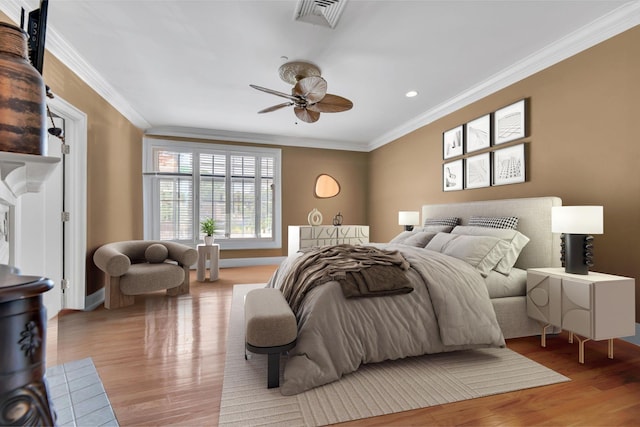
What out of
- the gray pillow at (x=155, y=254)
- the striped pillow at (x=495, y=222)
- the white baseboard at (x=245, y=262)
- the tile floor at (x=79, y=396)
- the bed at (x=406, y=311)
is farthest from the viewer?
the white baseboard at (x=245, y=262)

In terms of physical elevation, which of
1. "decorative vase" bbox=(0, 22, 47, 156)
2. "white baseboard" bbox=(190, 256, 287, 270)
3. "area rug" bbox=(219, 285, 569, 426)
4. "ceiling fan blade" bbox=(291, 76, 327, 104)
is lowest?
"area rug" bbox=(219, 285, 569, 426)

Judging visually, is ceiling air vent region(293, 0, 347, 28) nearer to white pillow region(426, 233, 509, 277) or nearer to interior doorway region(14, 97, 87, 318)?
white pillow region(426, 233, 509, 277)

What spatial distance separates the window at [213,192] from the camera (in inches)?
223

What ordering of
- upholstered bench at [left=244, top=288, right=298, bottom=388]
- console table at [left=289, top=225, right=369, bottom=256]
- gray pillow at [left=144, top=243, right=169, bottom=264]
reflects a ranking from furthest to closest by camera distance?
console table at [left=289, top=225, right=369, bottom=256] → gray pillow at [left=144, top=243, right=169, bottom=264] → upholstered bench at [left=244, top=288, right=298, bottom=388]

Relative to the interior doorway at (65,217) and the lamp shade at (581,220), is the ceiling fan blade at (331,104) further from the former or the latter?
the interior doorway at (65,217)

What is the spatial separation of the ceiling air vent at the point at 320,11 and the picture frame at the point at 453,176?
2.71m

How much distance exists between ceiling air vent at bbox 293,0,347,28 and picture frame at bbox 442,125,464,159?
8.37 feet

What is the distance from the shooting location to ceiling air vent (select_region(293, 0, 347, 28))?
2293 millimetres

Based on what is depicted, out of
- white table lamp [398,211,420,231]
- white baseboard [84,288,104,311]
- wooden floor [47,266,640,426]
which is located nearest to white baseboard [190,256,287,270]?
white baseboard [84,288,104,311]

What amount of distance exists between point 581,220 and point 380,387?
80.6 inches

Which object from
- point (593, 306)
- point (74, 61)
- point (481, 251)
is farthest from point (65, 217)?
point (593, 306)

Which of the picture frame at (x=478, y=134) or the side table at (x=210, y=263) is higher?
the picture frame at (x=478, y=134)

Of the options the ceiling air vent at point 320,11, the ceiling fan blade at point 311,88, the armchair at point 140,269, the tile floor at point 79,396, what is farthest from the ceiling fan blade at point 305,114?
the tile floor at point 79,396

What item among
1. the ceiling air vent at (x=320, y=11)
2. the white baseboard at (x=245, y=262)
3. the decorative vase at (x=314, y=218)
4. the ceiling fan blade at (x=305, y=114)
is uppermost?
the ceiling air vent at (x=320, y=11)
